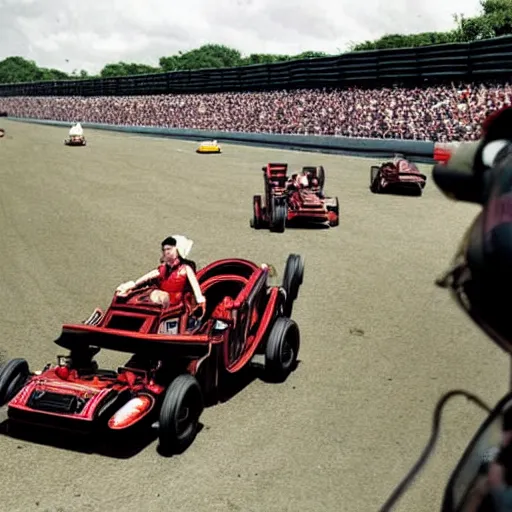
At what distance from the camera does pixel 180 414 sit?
6469 mm

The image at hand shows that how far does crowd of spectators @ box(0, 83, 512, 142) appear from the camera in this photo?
90.8 feet

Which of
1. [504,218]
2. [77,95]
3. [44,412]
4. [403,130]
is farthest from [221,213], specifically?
[77,95]

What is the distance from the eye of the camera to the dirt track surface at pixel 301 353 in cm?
596

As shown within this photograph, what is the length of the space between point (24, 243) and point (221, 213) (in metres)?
4.88

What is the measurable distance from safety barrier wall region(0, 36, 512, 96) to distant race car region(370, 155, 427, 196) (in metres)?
8.79

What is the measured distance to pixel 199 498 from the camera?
5820mm

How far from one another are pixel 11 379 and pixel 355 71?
28.3 metres

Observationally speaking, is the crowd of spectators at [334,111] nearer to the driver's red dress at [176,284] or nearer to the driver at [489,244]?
the driver's red dress at [176,284]

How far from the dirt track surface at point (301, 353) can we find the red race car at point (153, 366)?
1.07 ft

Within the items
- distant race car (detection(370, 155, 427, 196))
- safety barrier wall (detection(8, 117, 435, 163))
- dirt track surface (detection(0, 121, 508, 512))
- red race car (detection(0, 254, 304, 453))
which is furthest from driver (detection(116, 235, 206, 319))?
safety barrier wall (detection(8, 117, 435, 163))

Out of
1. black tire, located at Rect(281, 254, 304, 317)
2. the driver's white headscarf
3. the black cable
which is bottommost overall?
black tire, located at Rect(281, 254, 304, 317)

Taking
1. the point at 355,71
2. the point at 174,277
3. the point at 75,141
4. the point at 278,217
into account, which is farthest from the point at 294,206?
the point at 75,141

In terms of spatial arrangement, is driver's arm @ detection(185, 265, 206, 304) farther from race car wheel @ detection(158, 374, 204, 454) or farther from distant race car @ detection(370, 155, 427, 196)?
distant race car @ detection(370, 155, 427, 196)

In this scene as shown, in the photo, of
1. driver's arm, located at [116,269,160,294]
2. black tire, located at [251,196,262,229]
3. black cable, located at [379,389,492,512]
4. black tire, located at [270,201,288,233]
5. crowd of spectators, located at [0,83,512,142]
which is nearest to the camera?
black cable, located at [379,389,492,512]
